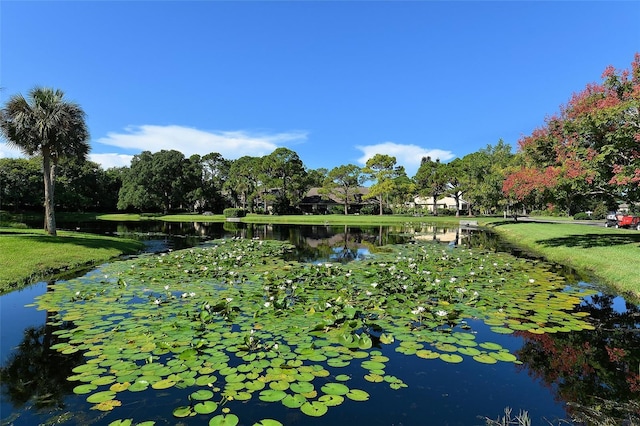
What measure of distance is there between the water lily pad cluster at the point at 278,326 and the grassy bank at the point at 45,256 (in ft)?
6.61

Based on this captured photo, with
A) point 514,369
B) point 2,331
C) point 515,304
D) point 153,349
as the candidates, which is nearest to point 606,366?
point 514,369

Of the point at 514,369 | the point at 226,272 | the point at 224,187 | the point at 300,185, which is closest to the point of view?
the point at 514,369

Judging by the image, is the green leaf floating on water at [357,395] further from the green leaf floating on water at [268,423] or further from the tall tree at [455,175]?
the tall tree at [455,175]

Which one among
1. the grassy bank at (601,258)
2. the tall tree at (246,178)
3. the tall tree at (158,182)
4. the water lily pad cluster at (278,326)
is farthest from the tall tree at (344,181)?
the water lily pad cluster at (278,326)

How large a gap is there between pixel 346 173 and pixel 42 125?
57.3 m

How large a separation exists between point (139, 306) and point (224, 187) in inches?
2926

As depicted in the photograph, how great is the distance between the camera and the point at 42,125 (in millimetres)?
19172

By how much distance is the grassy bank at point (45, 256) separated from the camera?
38.7ft

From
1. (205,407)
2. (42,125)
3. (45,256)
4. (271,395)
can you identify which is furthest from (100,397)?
(42,125)

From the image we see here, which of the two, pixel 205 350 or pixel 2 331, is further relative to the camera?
pixel 2 331

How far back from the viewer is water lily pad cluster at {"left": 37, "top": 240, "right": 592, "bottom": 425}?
4844 mm

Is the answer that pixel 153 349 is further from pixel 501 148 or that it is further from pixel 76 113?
pixel 501 148

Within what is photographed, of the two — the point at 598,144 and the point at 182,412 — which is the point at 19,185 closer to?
the point at 182,412

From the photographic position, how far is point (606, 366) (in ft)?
19.6
